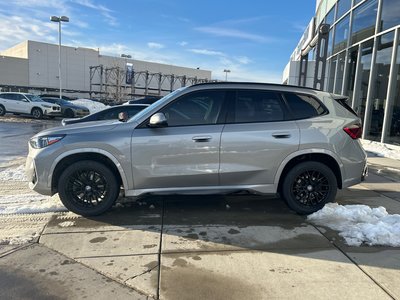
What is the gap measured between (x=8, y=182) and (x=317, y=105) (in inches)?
234

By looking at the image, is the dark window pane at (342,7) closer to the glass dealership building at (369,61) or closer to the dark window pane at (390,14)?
the glass dealership building at (369,61)

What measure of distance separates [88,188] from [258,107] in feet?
8.73

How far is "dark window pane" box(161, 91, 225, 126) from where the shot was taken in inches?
209

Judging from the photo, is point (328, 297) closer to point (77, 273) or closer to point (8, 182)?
point (77, 273)

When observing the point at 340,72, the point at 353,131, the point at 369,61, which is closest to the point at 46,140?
the point at 353,131

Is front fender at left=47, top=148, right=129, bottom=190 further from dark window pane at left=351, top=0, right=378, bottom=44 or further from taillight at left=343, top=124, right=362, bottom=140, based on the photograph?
dark window pane at left=351, top=0, right=378, bottom=44

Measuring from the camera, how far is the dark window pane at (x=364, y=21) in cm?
1324

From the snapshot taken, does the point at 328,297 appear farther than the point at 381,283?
No

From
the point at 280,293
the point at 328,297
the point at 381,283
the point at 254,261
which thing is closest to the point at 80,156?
the point at 254,261

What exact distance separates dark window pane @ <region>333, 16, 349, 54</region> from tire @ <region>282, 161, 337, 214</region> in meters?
12.7

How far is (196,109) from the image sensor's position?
537 centimetres

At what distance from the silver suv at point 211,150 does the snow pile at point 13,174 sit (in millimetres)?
2848

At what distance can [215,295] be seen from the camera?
337cm

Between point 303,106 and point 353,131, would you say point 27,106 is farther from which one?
point 353,131
